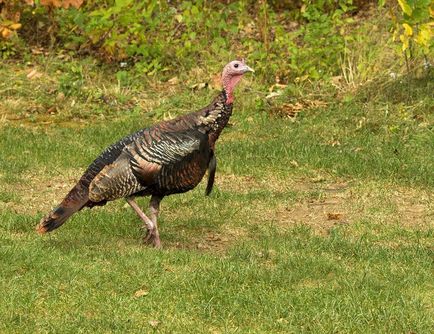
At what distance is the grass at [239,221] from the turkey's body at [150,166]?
0.39 meters

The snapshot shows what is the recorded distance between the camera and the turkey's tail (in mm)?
8133

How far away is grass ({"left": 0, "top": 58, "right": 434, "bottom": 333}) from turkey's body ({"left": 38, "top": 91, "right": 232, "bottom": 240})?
0.39 meters

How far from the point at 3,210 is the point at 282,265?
8.92ft

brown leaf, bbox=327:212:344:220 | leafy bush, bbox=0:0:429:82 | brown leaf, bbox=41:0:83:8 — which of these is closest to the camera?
brown leaf, bbox=327:212:344:220

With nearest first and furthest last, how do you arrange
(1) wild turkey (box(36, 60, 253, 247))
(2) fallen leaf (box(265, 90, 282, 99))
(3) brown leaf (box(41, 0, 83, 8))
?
1. (1) wild turkey (box(36, 60, 253, 247))
2. (2) fallen leaf (box(265, 90, 282, 99))
3. (3) brown leaf (box(41, 0, 83, 8))

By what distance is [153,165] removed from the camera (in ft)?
27.0

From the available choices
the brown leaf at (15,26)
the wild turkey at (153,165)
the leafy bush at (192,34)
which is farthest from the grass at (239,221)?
the brown leaf at (15,26)

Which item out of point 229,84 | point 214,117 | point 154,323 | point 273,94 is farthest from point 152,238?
point 273,94

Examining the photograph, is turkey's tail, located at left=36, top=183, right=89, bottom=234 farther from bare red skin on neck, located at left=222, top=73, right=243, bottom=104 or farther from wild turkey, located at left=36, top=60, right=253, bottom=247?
bare red skin on neck, located at left=222, top=73, right=243, bottom=104

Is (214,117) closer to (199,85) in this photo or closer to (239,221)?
(239,221)

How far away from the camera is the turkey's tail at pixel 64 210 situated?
813cm

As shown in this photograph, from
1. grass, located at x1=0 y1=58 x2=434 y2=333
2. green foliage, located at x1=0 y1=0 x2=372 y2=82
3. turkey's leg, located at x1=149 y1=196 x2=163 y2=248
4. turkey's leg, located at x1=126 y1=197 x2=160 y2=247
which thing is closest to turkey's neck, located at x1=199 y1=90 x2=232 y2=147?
turkey's leg, located at x1=149 y1=196 x2=163 y2=248

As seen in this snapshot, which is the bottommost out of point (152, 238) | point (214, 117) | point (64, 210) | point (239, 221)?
point (239, 221)

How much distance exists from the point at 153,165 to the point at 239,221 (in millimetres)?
1354
